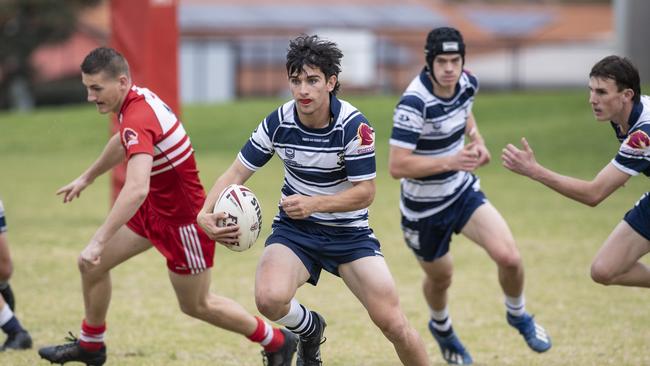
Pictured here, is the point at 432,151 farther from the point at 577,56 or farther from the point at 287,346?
the point at 577,56

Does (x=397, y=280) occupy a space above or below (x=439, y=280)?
below

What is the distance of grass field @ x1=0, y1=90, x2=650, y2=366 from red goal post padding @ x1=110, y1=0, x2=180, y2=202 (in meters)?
2.12

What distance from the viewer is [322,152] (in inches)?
244

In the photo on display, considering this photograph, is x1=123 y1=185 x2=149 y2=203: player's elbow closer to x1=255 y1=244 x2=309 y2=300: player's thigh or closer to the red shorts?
the red shorts

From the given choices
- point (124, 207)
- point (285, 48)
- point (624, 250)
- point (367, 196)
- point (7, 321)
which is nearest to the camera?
point (367, 196)

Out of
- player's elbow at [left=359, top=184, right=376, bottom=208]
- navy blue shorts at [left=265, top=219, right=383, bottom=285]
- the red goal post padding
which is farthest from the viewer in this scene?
the red goal post padding

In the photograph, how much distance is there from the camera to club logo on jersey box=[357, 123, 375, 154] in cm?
611

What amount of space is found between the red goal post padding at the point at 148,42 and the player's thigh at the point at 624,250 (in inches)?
326

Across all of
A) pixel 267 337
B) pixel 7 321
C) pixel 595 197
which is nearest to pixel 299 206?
pixel 267 337

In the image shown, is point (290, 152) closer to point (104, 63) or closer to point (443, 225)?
point (104, 63)

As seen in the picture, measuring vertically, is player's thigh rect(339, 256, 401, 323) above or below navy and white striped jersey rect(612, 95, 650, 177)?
below

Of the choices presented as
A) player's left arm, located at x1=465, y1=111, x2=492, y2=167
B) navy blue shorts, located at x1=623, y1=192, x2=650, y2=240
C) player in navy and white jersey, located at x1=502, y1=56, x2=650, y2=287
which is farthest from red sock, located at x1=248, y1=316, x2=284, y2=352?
navy blue shorts, located at x1=623, y1=192, x2=650, y2=240

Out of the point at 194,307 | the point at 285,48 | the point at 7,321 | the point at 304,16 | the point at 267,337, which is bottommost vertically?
the point at 304,16

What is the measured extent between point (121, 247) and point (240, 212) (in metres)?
1.13
